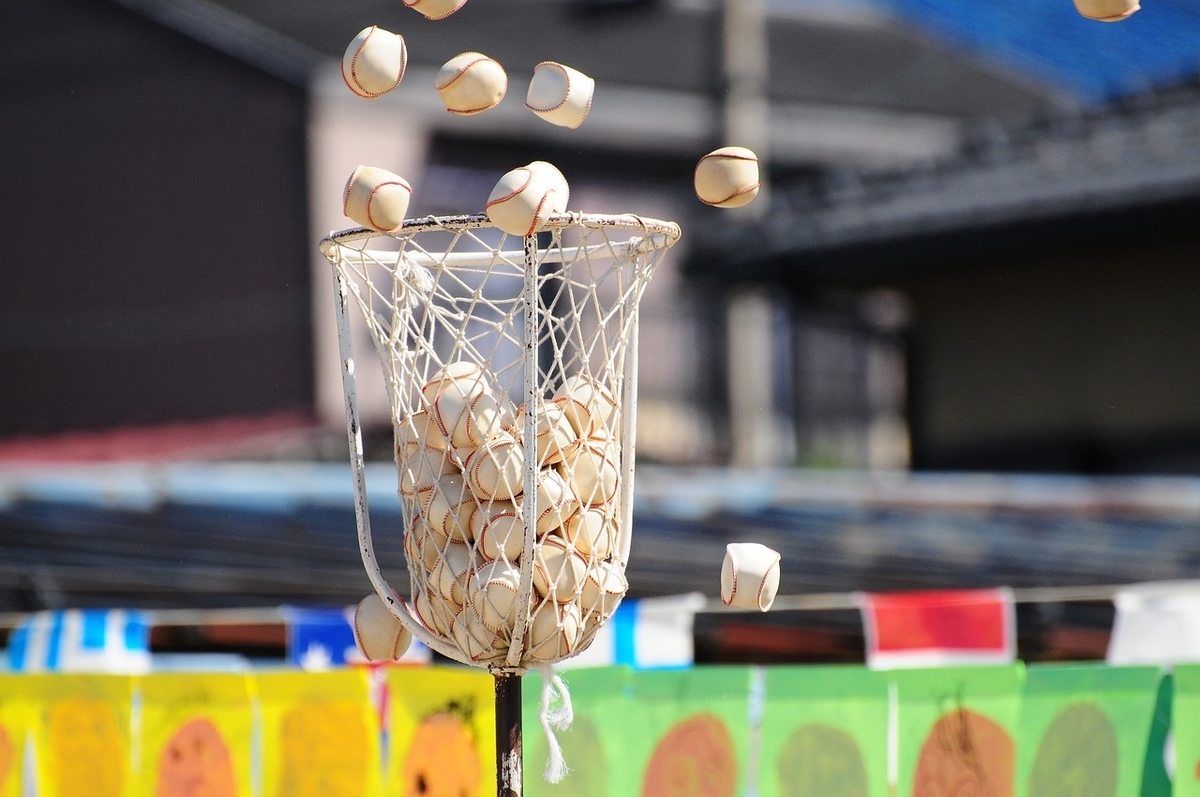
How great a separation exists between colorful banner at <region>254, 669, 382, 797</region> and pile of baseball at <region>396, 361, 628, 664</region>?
140cm

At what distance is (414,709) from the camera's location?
3.90 metres

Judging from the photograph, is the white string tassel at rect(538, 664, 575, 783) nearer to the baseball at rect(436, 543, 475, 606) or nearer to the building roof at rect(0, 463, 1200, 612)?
the baseball at rect(436, 543, 475, 606)

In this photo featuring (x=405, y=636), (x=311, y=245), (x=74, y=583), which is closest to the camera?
(x=405, y=636)

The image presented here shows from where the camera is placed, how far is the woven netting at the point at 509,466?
2.54 metres

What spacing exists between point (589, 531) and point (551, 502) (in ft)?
0.39

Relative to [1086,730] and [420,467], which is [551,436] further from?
[1086,730]

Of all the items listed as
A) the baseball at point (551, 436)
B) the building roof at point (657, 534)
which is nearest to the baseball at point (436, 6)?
the baseball at point (551, 436)

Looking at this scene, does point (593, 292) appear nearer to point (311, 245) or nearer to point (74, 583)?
point (74, 583)

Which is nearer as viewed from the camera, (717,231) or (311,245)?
(717,231)

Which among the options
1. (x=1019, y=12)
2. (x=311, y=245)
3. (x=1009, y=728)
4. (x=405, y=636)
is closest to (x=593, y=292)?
(x=405, y=636)

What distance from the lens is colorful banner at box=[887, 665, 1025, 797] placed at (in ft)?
12.5

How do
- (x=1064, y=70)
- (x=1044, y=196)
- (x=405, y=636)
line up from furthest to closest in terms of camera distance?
(x=1064, y=70)
(x=1044, y=196)
(x=405, y=636)

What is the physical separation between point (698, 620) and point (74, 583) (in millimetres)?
2654

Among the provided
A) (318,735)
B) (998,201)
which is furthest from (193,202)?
(318,735)
